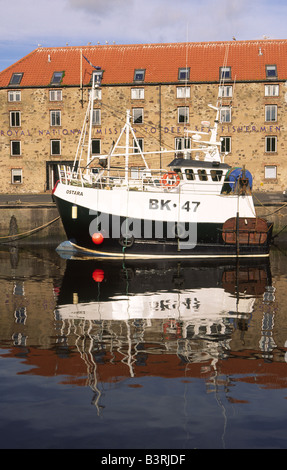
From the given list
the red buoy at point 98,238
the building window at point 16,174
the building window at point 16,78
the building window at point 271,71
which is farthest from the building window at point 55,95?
the red buoy at point 98,238

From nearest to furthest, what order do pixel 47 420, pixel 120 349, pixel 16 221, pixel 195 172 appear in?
pixel 47 420
pixel 120 349
pixel 195 172
pixel 16 221

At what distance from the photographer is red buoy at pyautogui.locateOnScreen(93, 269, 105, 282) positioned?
21.1 m

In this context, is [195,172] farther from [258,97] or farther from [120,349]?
[258,97]

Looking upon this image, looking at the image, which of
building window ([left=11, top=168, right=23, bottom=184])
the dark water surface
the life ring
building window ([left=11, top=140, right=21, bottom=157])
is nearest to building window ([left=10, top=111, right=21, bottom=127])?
building window ([left=11, top=140, right=21, bottom=157])

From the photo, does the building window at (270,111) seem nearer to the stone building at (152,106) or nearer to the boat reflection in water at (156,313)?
the stone building at (152,106)

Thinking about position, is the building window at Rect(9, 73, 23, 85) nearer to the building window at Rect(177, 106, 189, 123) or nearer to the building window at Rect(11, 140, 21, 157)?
the building window at Rect(11, 140, 21, 157)

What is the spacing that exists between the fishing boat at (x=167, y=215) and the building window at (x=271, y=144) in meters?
24.0

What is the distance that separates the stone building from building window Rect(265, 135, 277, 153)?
0.30 feet

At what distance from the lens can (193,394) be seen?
8.52 metres

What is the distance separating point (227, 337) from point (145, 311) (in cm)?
370

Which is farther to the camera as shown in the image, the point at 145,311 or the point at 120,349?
the point at 145,311

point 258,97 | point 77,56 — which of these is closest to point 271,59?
point 258,97
